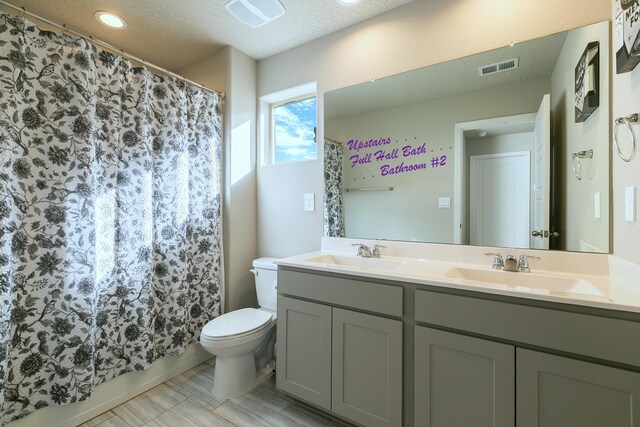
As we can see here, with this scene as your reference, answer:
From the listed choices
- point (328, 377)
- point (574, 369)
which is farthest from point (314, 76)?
point (574, 369)

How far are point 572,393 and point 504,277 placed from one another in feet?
1.71

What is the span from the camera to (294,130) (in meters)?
2.53

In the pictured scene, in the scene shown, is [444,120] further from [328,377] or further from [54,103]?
[54,103]

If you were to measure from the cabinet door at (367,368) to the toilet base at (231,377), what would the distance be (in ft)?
2.30

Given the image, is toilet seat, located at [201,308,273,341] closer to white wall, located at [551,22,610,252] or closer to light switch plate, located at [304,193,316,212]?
light switch plate, located at [304,193,316,212]

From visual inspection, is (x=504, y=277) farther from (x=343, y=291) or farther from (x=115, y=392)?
(x=115, y=392)

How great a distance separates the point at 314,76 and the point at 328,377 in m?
2.10

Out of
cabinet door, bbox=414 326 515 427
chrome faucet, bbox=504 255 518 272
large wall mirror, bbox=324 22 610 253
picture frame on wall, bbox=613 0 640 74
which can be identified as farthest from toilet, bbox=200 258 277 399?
picture frame on wall, bbox=613 0 640 74

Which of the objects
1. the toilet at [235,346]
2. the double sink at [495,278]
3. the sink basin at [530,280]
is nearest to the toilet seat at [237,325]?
the toilet at [235,346]

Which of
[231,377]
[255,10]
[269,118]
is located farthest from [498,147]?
[231,377]

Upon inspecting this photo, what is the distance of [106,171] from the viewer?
1.68 metres

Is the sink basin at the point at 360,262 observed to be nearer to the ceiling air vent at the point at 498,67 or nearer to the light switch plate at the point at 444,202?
the light switch plate at the point at 444,202

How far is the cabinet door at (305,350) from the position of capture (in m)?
1.52

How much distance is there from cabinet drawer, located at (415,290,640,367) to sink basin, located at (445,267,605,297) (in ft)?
0.73
